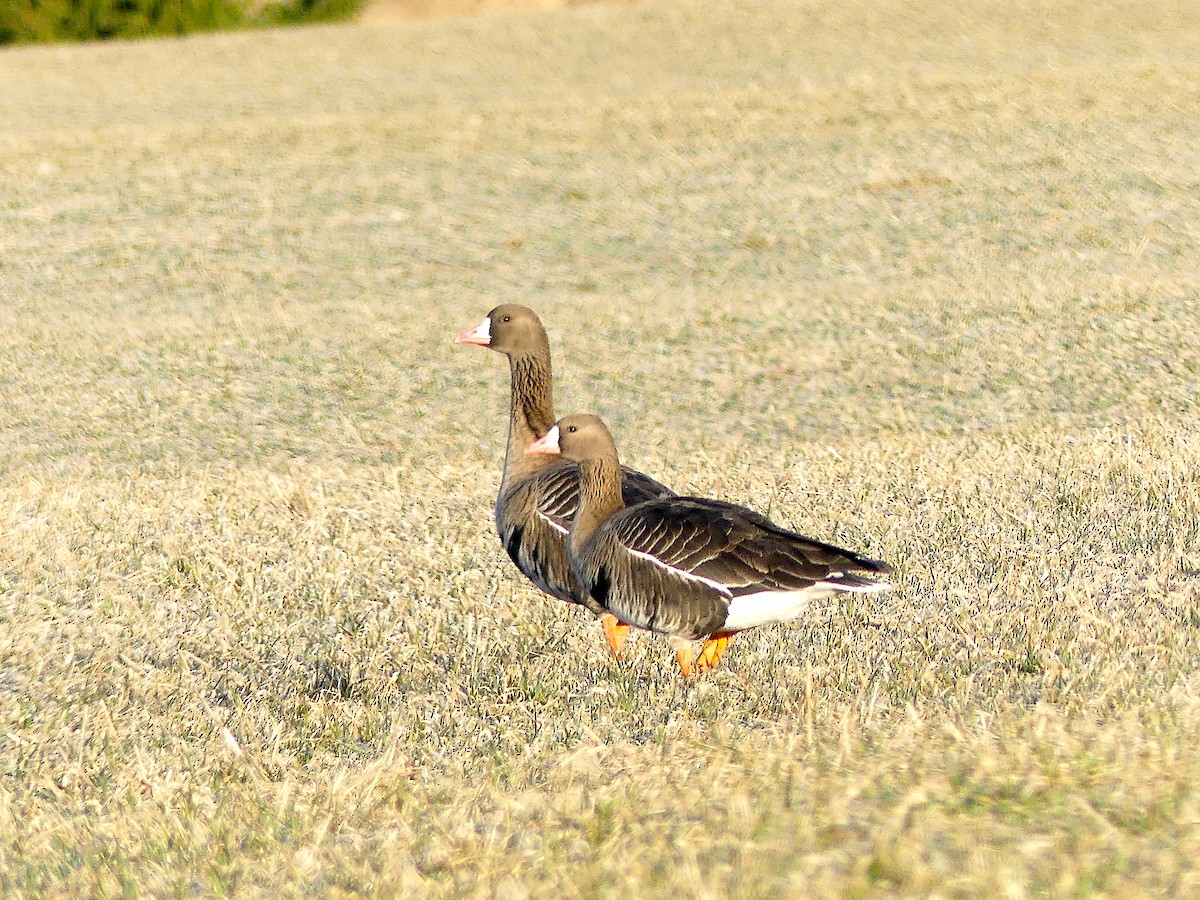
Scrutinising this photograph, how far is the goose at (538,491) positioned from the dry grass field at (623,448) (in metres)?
0.27

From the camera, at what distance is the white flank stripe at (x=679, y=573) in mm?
5449

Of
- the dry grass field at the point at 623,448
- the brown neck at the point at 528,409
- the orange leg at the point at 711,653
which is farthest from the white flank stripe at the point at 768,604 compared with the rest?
the brown neck at the point at 528,409

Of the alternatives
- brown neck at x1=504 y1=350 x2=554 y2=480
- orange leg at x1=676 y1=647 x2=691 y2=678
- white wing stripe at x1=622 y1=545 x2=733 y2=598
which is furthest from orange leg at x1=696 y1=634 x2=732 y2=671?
brown neck at x1=504 y1=350 x2=554 y2=480

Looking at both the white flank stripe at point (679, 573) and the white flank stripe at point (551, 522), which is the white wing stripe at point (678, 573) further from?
the white flank stripe at point (551, 522)

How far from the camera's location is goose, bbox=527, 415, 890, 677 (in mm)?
5422

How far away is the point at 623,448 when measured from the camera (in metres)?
9.96

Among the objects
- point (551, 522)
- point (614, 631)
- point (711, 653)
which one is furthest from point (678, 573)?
point (551, 522)

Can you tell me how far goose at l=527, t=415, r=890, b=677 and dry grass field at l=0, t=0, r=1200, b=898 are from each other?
0.28m

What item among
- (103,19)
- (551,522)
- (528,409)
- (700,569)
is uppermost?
(103,19)

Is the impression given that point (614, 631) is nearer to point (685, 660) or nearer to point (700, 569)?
point (685, 660)

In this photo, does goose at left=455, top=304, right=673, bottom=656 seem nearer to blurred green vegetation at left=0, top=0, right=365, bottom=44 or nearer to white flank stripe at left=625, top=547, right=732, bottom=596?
white flank stripe at left=625, top=547, right=732, bottom=596

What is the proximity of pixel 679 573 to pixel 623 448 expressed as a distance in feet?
14.6

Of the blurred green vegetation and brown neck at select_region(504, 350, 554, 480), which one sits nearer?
brown neck at select_region(504, 350, 554, 480)

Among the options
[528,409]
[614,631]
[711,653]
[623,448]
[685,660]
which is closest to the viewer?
[685,660]
